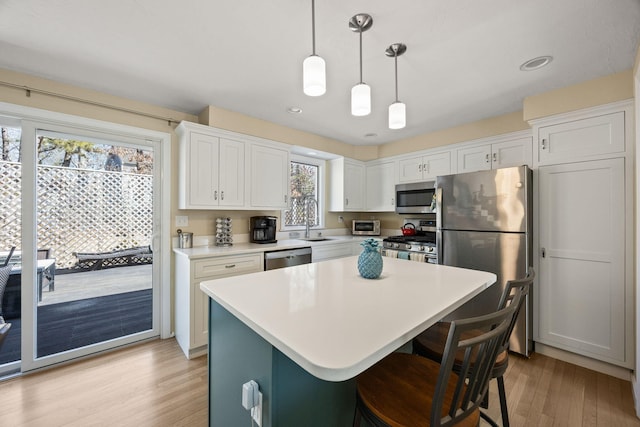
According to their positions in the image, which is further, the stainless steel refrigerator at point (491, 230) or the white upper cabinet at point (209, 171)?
the white upper cabinet at point (209, 171)

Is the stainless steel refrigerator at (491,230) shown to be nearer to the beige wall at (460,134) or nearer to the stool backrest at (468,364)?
the beige wall at (460,134)

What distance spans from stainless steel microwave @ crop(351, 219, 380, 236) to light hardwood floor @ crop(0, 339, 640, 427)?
7.61 feet

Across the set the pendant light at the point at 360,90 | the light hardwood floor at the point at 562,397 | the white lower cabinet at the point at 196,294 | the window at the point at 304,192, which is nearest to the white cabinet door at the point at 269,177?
the window at the point at 304,192

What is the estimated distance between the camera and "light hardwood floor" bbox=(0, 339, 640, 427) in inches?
66.5

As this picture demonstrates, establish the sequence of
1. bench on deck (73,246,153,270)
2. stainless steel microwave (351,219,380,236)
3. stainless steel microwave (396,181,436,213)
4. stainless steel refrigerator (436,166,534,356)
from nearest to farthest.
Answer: stainless steel refrigerator (436,166,534,356) < bench on deck (73,246,153,270) < stainless steel microwave (396,181,436,213) < stainless steel microwave (351,219,380,236)

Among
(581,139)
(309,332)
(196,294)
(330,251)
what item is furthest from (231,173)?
(581,139)

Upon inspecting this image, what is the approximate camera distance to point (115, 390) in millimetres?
1953

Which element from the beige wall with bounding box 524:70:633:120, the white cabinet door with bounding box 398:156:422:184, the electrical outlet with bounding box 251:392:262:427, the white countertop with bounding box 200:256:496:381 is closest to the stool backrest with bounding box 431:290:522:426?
the white countertop with bounding box 200:256:496:381

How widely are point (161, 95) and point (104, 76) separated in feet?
1.43

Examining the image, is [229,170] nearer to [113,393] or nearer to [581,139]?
[113,393]

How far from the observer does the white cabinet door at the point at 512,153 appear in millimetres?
2799

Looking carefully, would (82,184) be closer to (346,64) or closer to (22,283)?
(22,283)

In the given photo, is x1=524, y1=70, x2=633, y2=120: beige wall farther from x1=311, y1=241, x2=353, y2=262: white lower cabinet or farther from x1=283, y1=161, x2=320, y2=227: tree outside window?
x1=283, y1=161, x2=320, y2=227: tree outside window

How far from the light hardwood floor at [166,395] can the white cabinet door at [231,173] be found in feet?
5.11
